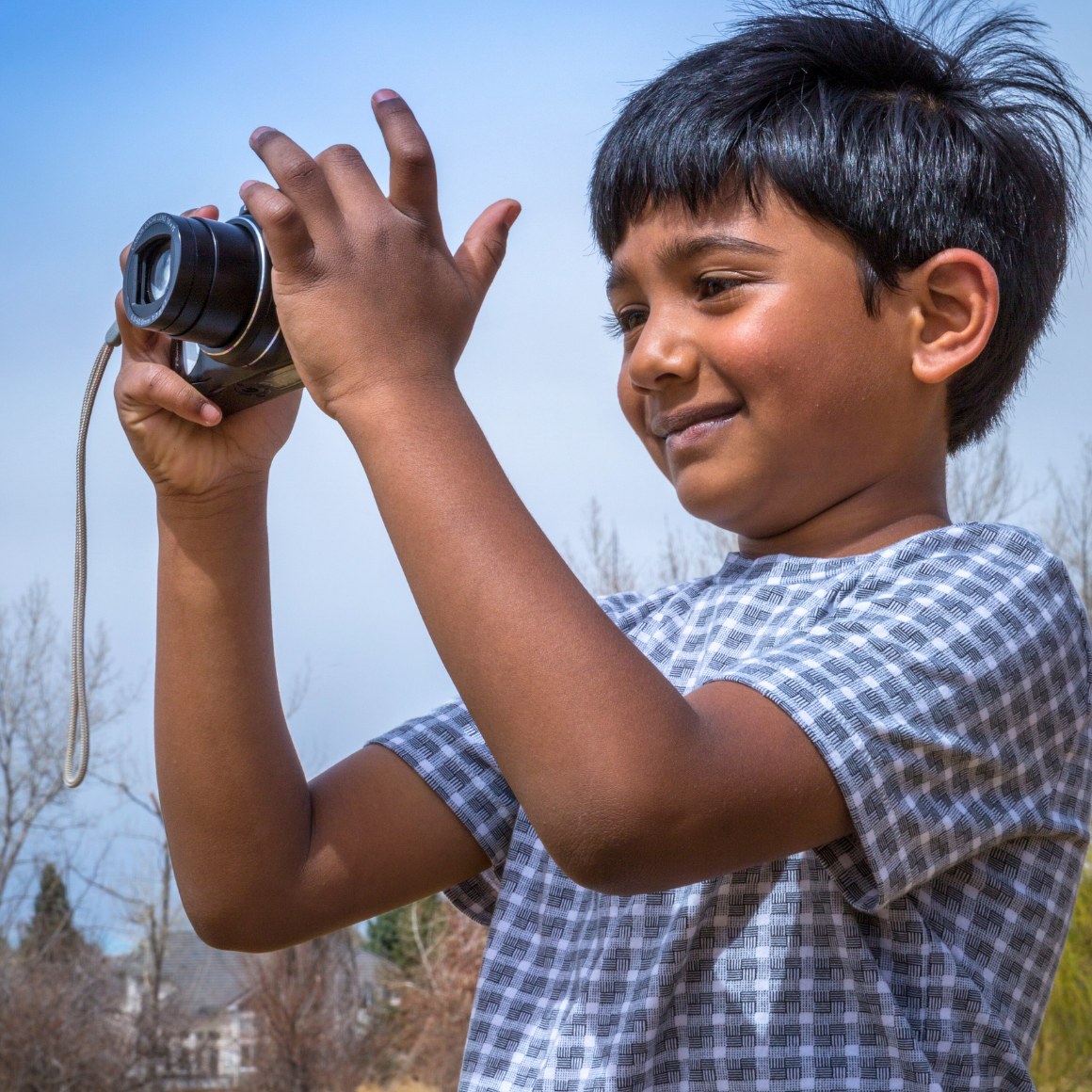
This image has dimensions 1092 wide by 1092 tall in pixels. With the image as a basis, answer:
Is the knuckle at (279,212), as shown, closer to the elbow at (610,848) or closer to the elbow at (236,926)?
the elbow at (610,848)

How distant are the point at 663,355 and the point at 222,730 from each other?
0.45 metres

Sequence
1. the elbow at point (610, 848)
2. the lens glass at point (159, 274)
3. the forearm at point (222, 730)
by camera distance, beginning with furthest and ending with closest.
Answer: the forearm at point (222, 730), the lens glass at point (159, 274), the elbow at point (610, 848)

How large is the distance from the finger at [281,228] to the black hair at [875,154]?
35cm

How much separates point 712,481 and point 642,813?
0.37 meters

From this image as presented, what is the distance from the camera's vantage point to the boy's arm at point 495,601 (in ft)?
2.00

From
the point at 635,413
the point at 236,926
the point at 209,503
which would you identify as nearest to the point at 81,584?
the point at 209,503

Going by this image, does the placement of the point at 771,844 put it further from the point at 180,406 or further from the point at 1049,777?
the point at 180,406

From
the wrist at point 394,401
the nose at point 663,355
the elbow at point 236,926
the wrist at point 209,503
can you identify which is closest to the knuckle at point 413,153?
the wrist at point 394,401

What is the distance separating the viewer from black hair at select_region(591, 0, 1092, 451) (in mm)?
911

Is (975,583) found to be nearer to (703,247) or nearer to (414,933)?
(703,247)

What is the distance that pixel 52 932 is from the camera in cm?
1065

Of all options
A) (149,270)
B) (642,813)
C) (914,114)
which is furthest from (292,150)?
(914,114)

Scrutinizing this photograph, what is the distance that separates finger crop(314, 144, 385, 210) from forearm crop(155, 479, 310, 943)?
0.36 meters

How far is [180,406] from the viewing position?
952 mm
